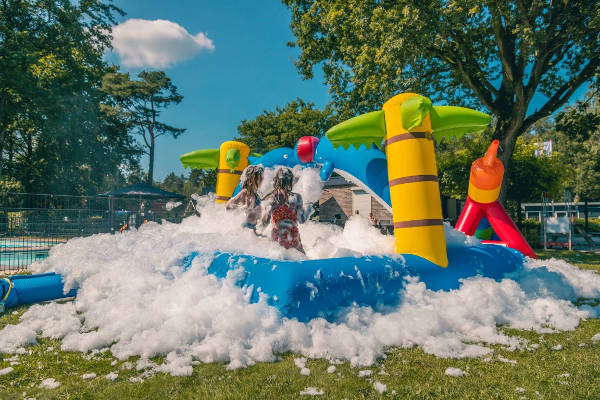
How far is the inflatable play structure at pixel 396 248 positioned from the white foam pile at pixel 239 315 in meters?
0.16

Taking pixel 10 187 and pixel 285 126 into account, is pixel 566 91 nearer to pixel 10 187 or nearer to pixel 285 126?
pixel 285 126

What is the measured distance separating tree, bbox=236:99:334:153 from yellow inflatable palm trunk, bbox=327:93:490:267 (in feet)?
69.4

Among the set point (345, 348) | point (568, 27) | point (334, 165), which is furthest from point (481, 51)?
point (345, 348)

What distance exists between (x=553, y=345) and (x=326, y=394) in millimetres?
2378

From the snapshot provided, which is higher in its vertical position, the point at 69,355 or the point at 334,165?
the point at 334,165

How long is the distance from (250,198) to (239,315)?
8.29 feet

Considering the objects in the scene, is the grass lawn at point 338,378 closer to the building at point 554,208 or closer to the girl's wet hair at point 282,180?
the girl's wet hair at point 282,180

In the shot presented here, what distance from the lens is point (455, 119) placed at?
A: 544cm

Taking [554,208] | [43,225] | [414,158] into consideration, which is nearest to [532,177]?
[554,208]

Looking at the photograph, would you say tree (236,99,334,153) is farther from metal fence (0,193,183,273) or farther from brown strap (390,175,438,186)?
brown strap (390,175,438,186)

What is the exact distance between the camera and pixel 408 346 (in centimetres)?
351

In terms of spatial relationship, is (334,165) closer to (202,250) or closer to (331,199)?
(202,250)

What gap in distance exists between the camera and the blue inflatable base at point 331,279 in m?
3.75

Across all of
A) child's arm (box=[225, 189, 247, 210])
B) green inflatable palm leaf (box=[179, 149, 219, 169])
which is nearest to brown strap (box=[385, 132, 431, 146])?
child's arm (box=[225, 189, 247, 210])
